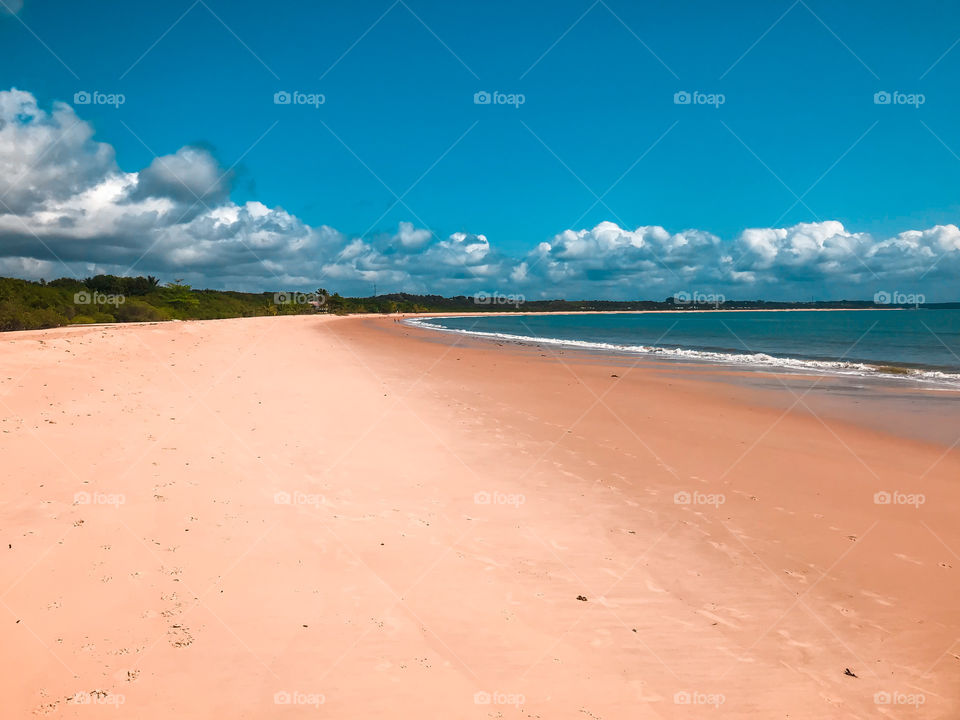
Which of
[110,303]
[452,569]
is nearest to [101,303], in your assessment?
[110,303]

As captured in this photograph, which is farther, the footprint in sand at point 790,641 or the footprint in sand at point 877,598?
the footprint in sand at point 877,598

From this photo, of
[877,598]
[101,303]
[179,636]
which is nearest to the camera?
[179,636]

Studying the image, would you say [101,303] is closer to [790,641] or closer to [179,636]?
[179,636]

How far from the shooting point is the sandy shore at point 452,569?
3773mm

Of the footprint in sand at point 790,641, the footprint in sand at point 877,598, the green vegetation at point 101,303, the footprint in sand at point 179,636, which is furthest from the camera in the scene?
the green vegetation at point 101,303

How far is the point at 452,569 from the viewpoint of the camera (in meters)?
5.41

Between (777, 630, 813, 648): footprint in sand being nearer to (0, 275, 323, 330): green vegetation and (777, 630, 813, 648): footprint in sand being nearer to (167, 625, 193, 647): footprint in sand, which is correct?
(167, 625, 193, 647): footprint in sand

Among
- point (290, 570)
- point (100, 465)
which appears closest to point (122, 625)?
point (290, 570)

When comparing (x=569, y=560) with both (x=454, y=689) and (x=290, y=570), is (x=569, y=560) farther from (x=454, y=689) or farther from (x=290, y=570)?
(x=290, y=570)

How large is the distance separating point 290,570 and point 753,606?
432cm

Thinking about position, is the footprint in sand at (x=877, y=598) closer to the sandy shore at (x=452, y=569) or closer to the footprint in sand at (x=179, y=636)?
the sandy shore at (x=452, y=569)

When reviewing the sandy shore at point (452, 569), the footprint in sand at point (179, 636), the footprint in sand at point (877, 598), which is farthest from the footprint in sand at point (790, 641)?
the footprint in sand at point (179, 636)

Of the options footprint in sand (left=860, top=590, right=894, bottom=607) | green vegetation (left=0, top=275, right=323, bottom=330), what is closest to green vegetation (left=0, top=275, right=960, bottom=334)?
green vegetation (left=0, top=275, right=323, bottom=330)

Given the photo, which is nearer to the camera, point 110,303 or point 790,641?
point 790,641
